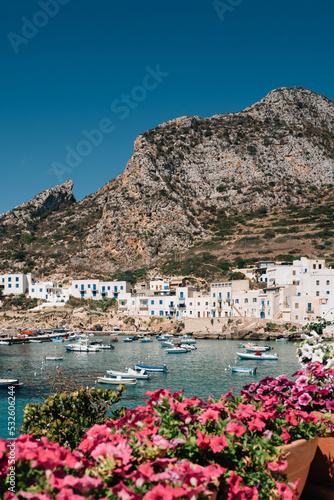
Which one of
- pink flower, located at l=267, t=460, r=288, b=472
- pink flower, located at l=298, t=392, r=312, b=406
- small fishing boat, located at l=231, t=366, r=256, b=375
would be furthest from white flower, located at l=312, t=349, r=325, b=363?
small fishing boat, located at l=231, t=366, r=256, b=375

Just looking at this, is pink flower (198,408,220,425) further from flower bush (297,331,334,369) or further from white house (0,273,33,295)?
white house (0,273,33,295)

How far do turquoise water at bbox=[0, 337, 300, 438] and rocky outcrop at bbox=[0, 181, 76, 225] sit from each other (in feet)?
239

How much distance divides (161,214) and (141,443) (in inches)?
3968

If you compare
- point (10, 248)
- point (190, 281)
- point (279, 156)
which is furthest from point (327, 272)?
point (10, 248)

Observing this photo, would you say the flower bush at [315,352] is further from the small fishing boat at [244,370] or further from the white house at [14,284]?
the white house at [14,284]

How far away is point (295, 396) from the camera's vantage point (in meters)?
4.66

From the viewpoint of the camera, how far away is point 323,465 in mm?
4367

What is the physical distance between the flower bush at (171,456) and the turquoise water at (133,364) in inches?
699

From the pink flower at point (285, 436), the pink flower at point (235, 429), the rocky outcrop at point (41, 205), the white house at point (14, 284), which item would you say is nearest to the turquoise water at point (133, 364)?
the pink flower at point (285, 436)

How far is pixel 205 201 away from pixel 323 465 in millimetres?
112766

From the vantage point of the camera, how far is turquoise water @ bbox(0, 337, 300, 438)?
2838 cm

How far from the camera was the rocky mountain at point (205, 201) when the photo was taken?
9719 cm

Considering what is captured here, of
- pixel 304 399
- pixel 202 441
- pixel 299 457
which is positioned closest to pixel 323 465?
pixel 304 399

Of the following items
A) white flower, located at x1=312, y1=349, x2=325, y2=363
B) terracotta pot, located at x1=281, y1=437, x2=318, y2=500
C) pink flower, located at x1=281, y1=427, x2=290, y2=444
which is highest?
white flower, located at x1=312, y1=349, x2=325, y2=363
